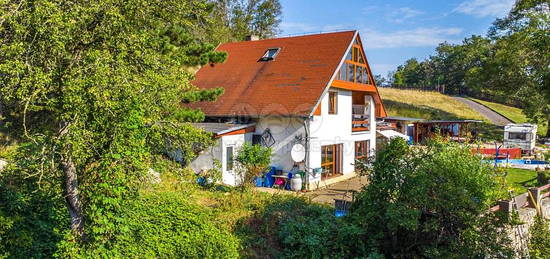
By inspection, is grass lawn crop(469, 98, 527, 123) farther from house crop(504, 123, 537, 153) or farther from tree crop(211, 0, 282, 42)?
tree crop(211, 0, 282, 42)

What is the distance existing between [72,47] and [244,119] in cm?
1270

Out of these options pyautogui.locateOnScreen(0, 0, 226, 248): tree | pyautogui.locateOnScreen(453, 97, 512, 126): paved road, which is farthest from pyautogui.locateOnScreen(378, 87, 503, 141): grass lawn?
pyautogui.locateOnScreen(0, 0, 226, 248): tree

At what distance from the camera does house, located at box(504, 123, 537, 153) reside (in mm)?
31625

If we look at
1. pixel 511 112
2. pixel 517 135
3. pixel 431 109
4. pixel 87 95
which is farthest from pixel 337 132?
pixel 511 112

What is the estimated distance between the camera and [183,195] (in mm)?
10164

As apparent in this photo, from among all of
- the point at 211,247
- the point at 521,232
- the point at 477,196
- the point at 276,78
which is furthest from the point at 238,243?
the point at 276,78

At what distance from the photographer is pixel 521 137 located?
3250 cm

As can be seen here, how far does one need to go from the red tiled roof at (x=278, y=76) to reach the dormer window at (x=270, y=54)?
0.80 ft

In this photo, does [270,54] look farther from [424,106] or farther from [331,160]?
[424,106]

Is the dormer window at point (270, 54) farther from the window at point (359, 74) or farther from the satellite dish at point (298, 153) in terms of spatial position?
the satellite dish at point (298, 153)

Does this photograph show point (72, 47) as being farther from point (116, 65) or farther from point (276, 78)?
point (276, 78)

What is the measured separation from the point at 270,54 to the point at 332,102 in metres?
5.06

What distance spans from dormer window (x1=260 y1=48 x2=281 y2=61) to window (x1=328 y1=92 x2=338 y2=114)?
4.31m

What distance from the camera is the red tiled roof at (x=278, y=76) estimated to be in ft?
58.0
